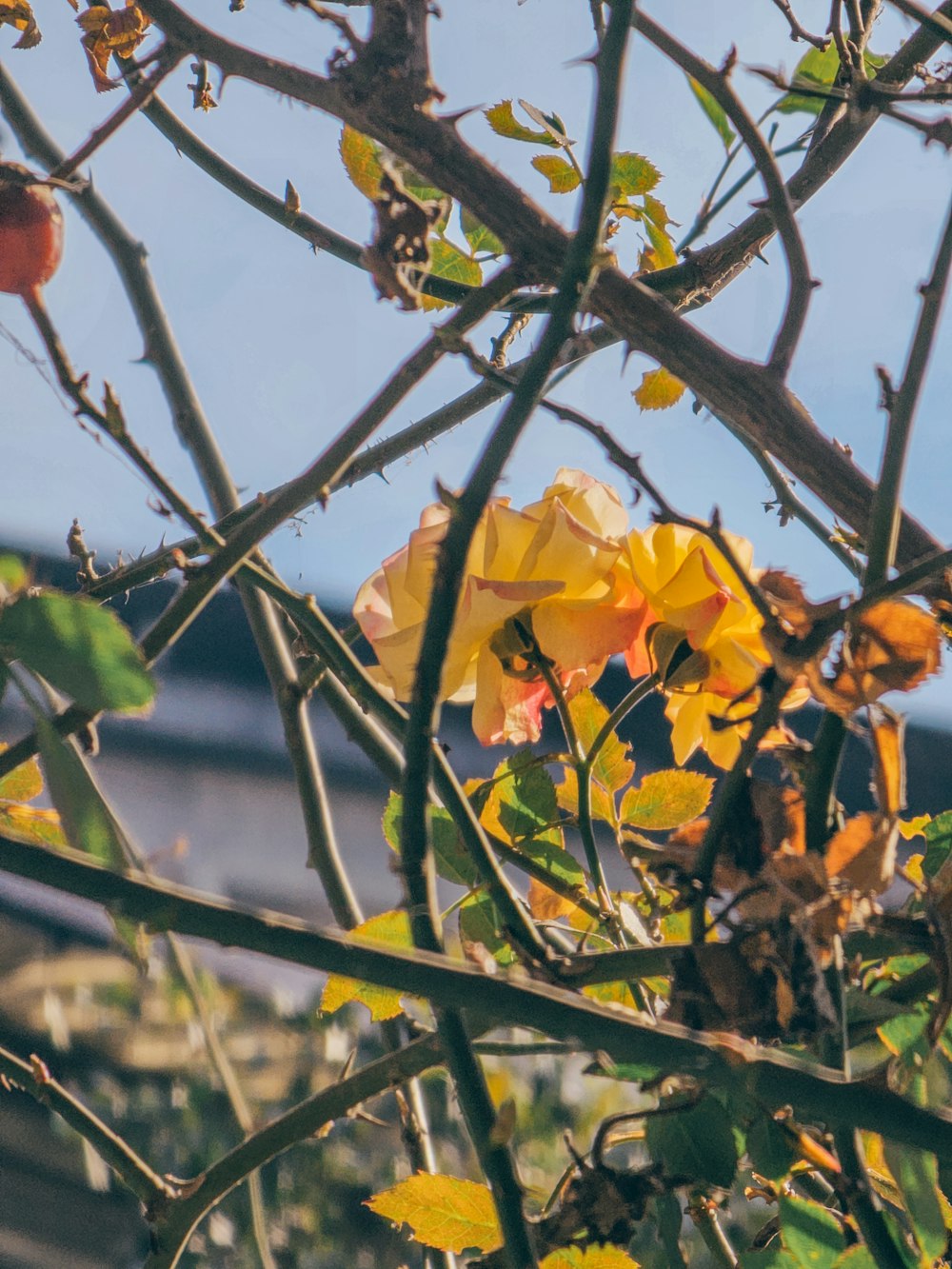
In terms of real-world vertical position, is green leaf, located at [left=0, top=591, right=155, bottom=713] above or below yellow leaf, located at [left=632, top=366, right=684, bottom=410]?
below

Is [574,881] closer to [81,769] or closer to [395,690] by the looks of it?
[395,690]

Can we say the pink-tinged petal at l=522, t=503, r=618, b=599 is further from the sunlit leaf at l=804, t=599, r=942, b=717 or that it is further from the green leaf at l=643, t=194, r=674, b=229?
the green leaf at l=643, t=194, r=674, b=229

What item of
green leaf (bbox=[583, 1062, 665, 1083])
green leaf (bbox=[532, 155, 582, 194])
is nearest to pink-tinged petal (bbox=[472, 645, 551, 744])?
green leaf (bbox=[583, 1062, 665, 1083])

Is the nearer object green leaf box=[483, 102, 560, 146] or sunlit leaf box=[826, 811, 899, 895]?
sunlit leaf box=[826, 811, 899, 895]

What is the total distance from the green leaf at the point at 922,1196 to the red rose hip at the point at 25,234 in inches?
17.2

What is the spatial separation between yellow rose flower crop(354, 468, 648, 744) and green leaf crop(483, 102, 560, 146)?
23 centimetres

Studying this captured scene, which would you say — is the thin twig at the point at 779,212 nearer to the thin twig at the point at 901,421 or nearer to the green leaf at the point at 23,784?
the thin twig at the point at 901,421

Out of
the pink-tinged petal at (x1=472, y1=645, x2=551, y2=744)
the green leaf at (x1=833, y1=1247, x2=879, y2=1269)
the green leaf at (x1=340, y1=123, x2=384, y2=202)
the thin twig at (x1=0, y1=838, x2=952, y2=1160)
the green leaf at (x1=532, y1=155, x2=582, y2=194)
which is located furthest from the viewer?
the green leaf at (x1=532, y1=155, x2=582, y2=194)

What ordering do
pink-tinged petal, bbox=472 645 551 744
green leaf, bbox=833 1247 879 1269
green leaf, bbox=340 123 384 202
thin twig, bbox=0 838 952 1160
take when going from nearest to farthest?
thin twig, bbox=0 838 952 1160
green leaf, bbox=833 1247 879 1269
pink-tinged petal, bbox=472 645 551 744
green leaf, bbox=340 123 384 202

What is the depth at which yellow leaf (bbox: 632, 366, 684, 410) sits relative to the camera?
717 millimetres

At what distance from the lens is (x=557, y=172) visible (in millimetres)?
680

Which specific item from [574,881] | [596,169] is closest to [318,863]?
[574,881]

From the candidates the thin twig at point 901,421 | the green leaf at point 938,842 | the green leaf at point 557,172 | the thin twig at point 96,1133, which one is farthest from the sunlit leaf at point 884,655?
the green leaf at point 557,172

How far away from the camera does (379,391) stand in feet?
1.56
